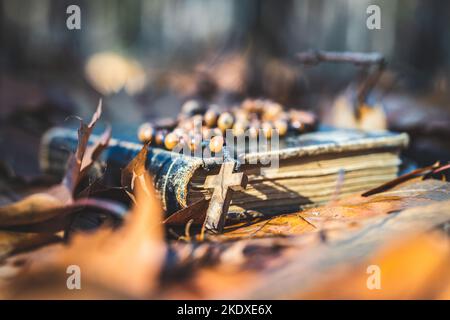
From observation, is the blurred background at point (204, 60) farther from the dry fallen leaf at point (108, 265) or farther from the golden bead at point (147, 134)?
the dry fallen leaf at point (108, 265)

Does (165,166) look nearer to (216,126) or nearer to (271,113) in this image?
(216,126)

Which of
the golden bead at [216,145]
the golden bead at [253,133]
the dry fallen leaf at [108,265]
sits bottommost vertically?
the dry fallen leaf at [108,265]

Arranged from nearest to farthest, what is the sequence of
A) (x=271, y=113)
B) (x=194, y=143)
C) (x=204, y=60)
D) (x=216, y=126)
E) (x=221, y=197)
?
(x=221, y=197) < (x=194, y=143) < (x=216, y=126) < (x=271, y=113) < (x=204, y=60)

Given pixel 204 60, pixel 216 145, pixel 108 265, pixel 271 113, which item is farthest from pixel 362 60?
pixel 204 60

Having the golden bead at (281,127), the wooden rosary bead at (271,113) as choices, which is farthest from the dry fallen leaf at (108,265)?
the wooden rosary bead at (271,113)

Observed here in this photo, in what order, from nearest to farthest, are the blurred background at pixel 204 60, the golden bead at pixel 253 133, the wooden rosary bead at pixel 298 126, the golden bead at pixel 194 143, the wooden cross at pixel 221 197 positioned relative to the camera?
the wooden cross at pixel 221 197 < the golden bead at pixel 194 143 < the golden bead at pixel 253 133 < the wooden rosary bead at pixel 298 126 < the blurred background at pixel 204 60

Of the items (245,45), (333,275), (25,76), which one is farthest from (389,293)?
(25,76)

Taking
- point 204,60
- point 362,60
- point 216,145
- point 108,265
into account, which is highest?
point 204,60
